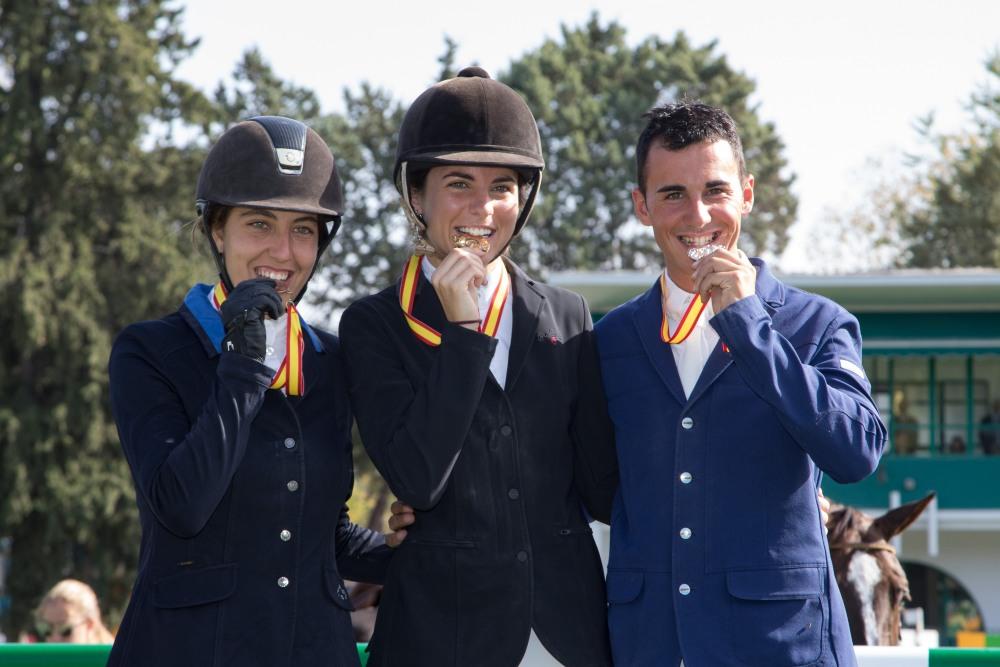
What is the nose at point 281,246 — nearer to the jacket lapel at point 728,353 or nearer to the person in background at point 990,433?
the jacket lapel at point 728,353

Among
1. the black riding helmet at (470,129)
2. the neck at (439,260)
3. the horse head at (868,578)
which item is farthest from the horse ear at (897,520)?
the black riding helmet at (470,129)

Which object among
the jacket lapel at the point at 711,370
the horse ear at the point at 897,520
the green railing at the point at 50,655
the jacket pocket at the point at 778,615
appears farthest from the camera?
the horse ear at the point at 897,520

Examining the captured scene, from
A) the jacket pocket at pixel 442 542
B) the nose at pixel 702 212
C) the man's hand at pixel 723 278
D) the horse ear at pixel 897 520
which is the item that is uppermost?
the nose at pixel 702 212

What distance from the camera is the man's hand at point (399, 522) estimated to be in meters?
3.06

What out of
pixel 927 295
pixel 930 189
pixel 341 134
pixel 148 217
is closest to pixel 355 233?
pixel 341 134

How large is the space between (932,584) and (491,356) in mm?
20647

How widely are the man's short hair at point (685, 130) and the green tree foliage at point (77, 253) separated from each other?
865 inches

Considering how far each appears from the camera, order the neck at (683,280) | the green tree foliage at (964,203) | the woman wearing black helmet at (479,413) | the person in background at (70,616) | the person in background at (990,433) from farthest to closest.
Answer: the green tree foliage at (964,203) → the person in background at (990,433) → the person in background at (70,616) → the neck at (683,280) → the woman wearing black helmet at (479,413)

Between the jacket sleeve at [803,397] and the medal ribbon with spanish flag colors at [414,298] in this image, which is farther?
the medal ribbon with spanish flag colors at [414,298]

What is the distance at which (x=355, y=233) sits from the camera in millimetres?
37312

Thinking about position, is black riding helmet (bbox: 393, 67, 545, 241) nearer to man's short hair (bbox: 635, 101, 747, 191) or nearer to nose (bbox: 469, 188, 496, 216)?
nose (bbox: 469, 188, 496, 216)

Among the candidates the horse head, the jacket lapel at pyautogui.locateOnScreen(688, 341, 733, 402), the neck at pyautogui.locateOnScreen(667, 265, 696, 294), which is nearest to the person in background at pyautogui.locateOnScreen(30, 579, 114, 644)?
the horse head

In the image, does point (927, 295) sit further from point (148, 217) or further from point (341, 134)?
point (341, 134)

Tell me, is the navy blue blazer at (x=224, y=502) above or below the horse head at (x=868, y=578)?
above
